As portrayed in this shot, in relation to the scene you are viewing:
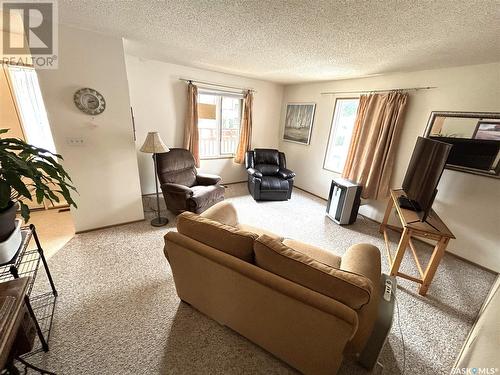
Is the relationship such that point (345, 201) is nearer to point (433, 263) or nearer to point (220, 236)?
point (433, 263)

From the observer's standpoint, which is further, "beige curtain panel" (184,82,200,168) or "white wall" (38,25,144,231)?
"beige curtain panel" (184,82,200,168)

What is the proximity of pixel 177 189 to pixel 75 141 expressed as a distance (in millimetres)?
1250

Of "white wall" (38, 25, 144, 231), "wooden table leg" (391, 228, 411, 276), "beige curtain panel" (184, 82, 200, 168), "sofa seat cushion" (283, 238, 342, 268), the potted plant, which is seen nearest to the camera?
the potted plant

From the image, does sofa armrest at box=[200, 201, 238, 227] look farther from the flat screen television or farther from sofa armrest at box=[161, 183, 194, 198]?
the flat screen television

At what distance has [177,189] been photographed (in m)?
2.86

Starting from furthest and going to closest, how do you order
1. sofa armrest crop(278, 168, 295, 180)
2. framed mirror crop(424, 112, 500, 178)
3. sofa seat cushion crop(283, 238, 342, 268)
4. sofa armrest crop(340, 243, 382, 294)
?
sofa armrest crop(278, 168, 295, 180), framed mirror crop(424, 112, 500, 178), sofa seat cushion crop(283, 238, 342, 268), sofa armrest crop(340, 243, 382, 294)

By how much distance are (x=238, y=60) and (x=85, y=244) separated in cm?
314

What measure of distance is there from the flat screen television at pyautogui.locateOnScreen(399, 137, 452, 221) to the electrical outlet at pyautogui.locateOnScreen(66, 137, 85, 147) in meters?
3.73

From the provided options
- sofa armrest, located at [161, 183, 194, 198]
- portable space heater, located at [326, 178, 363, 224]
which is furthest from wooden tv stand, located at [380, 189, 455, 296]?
sofa armrest, located at [161, 183, 194, 198]

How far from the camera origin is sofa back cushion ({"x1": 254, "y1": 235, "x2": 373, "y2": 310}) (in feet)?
3.13

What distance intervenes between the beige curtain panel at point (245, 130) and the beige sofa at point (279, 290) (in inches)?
129

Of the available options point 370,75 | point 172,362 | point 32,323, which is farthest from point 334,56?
point 32,323

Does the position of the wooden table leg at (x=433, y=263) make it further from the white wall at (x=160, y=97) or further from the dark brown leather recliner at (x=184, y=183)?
the white wall at (x=160, y=97)

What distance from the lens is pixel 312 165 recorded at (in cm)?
443
